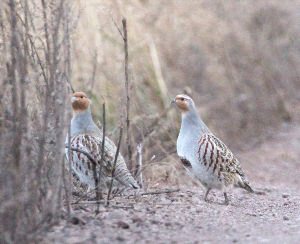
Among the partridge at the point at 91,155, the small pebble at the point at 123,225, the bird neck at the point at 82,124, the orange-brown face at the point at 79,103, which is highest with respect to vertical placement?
the orange-brown face at the point at 79,103

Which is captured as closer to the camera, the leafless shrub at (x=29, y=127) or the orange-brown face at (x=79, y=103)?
the leafless shrub at (x=29, y=127)

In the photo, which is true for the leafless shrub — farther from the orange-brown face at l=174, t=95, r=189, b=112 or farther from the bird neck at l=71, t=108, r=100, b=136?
the orange-brown face at l=174, t=95, r=189, b=112

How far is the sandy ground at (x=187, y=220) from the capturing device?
5.79m

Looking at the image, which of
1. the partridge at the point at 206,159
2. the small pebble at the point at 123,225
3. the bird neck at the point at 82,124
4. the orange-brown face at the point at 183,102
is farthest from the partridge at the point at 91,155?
the orange-brown face at the point at 183,102

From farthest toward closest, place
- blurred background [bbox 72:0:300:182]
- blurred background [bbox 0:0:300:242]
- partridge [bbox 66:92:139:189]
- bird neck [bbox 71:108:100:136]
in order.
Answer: blurred background [bbox 72:0:300:182]
bird neck [bbox 71:108:100:136]
partridge [bbox 66:92:139:189]
blurred background [bbox 0:0:300:242]

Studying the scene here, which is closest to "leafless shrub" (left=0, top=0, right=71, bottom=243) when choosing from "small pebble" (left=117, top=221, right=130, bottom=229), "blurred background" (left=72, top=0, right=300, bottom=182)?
"small pebble" (left=117, top=221, right=130, bottom=229)

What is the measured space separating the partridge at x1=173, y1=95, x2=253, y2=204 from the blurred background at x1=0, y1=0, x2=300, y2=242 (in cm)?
39

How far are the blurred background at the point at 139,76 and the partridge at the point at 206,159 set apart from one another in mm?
391

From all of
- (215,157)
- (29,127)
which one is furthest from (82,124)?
(29,127)

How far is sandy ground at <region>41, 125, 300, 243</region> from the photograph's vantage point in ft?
19.0

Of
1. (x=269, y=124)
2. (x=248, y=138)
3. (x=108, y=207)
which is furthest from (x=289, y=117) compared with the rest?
(x=108, y=207)

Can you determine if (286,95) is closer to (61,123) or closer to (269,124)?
(269,124)

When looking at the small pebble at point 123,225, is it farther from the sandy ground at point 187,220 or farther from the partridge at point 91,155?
the partridge at point 91,155

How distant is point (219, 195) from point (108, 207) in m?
2.41
